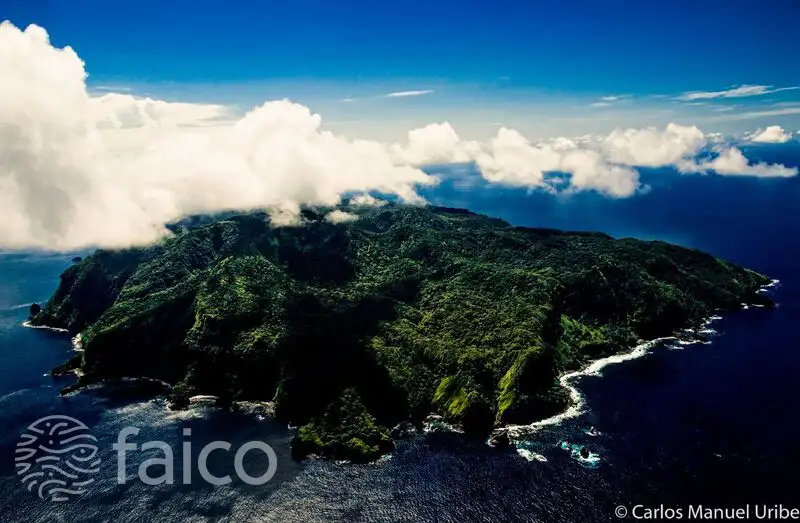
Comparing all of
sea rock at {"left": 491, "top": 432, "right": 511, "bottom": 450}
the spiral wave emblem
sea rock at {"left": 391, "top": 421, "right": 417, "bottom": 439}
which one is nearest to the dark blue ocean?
the spiral wave emblem

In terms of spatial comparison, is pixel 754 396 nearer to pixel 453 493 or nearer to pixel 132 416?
pixel 453 493

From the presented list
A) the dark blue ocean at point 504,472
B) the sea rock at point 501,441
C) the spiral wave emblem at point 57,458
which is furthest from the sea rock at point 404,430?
the spiral wave emblem at point 57,458

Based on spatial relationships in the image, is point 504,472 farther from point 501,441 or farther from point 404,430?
point 404,430

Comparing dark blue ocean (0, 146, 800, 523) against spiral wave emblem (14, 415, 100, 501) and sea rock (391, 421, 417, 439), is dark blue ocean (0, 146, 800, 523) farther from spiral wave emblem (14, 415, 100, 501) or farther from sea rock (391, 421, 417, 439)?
sea rock (391, 421, 417, 439)

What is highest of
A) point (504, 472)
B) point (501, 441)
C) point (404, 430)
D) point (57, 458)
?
point (501, 441)

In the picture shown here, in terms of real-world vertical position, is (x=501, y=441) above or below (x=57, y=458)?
above

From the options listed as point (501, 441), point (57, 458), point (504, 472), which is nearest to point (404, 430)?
point (501, 441)

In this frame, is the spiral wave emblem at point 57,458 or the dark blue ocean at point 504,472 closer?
the dark blue ocean at point 504,472

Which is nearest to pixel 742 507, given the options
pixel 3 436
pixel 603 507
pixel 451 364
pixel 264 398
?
pixel 603 507

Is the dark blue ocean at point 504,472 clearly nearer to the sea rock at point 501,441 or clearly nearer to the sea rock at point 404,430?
the sea rock at point 501,441
